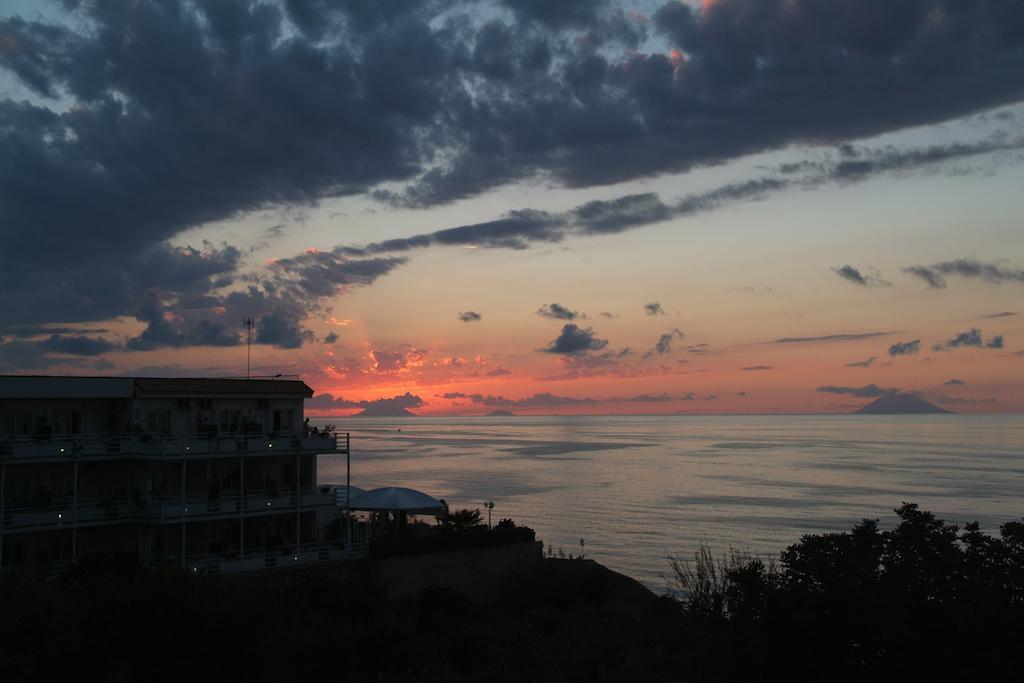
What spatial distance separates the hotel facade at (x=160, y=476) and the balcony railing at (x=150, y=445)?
1.8 inches

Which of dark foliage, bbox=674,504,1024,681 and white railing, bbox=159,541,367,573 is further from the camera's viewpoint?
white railing, bbox=159,541,367,573

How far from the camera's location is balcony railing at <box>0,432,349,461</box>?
33062 millimetres

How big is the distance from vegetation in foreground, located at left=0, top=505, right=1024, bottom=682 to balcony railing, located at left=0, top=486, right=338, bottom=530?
446 cm

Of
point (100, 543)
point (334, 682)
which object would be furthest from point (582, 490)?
point (334, 682)

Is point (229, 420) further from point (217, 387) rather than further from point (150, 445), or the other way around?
point (150, 445)

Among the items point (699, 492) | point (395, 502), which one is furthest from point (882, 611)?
point (699, 492)

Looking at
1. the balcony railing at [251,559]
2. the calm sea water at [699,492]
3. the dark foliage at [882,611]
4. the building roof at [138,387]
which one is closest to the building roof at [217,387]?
the building roof at [138,387]

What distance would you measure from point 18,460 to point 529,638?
63.1 feet

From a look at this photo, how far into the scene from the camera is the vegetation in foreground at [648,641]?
17172 mm

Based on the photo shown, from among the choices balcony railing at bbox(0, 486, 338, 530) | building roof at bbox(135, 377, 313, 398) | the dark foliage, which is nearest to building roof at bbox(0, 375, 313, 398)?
building roof at bbox(135, 377, 313, 398)

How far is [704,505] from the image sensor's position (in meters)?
100

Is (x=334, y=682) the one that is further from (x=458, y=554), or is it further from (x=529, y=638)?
(x=458, y=554)

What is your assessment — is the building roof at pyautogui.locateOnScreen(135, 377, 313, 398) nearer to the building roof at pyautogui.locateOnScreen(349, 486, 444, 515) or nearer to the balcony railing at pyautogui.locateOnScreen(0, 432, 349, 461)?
the balcony railing at pyautogui.locateOnScreen(0, 432, 349, 461)

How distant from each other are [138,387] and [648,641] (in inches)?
850
